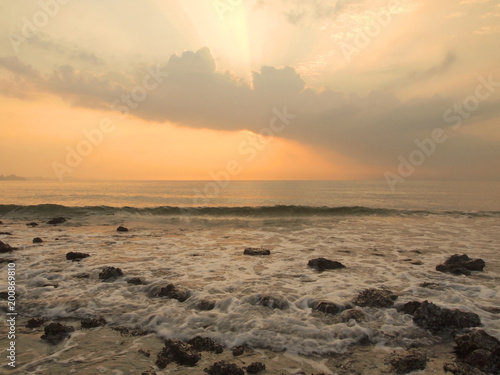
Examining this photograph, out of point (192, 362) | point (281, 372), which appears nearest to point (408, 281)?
point (281, 372)

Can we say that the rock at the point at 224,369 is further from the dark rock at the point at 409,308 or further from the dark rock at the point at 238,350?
the dark rock at the point at 409,308

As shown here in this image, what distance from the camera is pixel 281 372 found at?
4922mm

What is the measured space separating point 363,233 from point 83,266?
17786mm

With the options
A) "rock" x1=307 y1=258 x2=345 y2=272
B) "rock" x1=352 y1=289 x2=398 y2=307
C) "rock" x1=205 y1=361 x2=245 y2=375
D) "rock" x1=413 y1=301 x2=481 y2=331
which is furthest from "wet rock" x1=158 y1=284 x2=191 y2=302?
"rock" x1=413 y1=301 x2=481 y2=331

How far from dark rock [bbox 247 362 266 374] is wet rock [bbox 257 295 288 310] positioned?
2.55m

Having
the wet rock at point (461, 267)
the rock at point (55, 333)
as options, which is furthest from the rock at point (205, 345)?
the wet rock at point (461, 267)

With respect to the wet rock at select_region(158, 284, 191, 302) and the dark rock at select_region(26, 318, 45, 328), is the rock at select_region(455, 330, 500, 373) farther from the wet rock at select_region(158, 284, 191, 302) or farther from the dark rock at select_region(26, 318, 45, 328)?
the dark rock at select_region(26, 318, 45, 328)

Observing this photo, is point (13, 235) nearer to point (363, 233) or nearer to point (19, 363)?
point (19, 363)

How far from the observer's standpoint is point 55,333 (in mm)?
6008

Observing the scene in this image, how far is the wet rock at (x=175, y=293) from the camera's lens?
812cm

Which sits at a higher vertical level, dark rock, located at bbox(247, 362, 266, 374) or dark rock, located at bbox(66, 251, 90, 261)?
dark rock, located at bbox(247, 362, 266, 374)

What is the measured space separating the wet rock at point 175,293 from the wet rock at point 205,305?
24.2 inches

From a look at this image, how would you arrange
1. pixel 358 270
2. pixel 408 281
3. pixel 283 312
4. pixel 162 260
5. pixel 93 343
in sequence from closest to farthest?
1. pixel 93 343
2. pixel 283 312
3. pixel 408 281
4. pixel 358 270
5. pixel 162 260

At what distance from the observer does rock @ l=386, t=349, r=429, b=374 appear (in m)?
4.96
